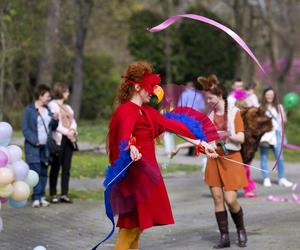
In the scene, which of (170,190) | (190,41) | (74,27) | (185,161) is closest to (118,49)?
(190,41)

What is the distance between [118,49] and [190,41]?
34.6 ft

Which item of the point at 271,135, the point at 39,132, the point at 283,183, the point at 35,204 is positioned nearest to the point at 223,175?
the point at 39,132

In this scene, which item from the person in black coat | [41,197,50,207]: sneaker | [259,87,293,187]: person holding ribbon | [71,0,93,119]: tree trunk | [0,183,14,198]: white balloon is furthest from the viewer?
[71,0,93,119]: tree trunk

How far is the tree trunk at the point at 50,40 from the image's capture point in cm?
2392

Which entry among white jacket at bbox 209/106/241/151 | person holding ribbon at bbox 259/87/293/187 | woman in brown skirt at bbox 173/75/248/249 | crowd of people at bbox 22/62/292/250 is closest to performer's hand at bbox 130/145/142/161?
crowd of people at bbox 22/62/292/250

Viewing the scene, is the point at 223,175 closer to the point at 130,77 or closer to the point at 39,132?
the point at 130,77

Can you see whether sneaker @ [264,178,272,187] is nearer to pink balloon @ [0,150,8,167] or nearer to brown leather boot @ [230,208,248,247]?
brown leather boot @ [230,208,248,247]

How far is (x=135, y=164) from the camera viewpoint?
679cm

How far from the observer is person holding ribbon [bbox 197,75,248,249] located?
27.8 ft

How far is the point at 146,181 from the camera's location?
22.3 ft

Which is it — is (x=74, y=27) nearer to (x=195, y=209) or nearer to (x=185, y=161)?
(x=185, y=161)

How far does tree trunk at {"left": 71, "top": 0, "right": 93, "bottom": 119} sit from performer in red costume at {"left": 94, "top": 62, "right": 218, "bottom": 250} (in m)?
18.4

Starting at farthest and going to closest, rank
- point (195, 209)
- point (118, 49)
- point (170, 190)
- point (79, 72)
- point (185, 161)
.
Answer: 1. point (118, 49)
2. point (79, 72)
3. point (185, 161)
4. point (170, 190)
5. point (195, 209)

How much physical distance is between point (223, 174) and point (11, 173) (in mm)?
2390
